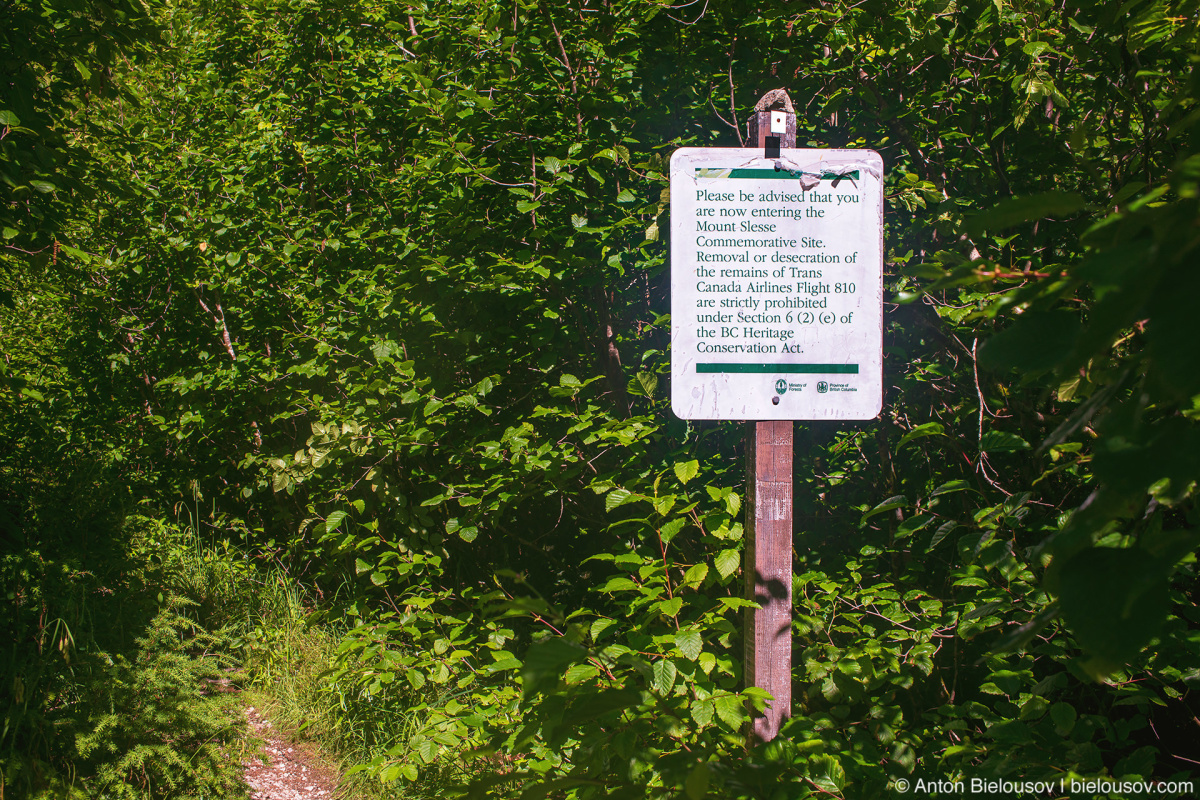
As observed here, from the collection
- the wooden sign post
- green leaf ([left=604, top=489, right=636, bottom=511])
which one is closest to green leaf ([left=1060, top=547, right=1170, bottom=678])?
the wooden sign post

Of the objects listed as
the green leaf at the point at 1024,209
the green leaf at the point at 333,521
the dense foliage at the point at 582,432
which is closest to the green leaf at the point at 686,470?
the dense foliage at the point at 582,432

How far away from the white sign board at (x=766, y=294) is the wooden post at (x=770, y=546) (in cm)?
8

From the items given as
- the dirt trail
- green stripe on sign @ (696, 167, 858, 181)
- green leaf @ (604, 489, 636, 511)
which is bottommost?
the dirt trail

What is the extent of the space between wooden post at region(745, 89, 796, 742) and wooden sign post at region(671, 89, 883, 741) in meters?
0.04

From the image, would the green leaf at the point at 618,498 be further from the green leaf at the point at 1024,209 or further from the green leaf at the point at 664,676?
the green leaf at the point at 1024,209

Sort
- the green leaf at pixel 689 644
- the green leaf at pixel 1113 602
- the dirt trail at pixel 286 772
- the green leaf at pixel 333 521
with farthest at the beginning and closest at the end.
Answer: the green leaf at pixel 333 521
the dirt trail at pixel 286 772
the green leaf at pixel 689 644
the green leaf at pixel 1113 602

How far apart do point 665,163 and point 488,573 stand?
6.95 ft

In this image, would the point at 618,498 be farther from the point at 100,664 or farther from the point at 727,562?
the point at 100,664

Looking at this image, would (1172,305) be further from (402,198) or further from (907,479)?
(402,198)

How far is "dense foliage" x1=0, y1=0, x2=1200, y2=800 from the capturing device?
5.64 ft

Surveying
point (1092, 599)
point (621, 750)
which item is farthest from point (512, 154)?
point (1092, 599)

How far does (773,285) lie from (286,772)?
287 centimetres

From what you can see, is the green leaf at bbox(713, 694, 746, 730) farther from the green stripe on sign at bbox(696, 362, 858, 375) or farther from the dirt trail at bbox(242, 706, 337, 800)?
the dirt trail at bbox(242, 706, 337, 800)

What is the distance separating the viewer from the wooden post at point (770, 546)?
1833 mm
